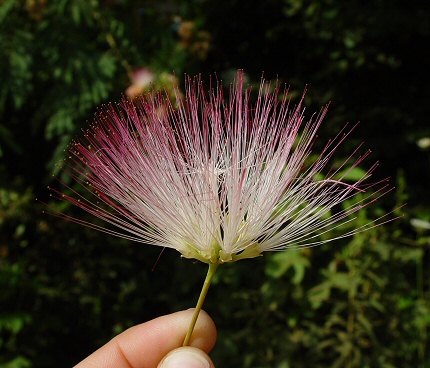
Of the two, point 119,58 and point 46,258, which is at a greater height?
point 119,58

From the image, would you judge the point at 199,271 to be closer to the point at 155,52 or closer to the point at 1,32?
the point at 155,52

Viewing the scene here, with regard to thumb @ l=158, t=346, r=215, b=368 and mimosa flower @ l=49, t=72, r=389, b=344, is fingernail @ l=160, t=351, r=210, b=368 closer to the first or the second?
thumb @ l=158, t=346, r=215, b=368

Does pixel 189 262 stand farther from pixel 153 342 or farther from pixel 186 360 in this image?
pixel 186 360

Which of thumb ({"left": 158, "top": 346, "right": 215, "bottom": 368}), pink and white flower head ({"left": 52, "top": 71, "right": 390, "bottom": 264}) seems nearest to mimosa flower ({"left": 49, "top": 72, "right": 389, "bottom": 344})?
pink and white flower head ({"left": 52, "top": 71, "right": 390, "bottom": 264})

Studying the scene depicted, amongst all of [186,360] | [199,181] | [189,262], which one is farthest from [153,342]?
[189,262]

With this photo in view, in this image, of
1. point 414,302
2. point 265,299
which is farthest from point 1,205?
point 414,302

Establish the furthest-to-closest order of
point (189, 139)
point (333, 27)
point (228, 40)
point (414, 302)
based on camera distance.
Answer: point (228, 40)
point (333, 27)
point (414, 302)
point (189, 139)
